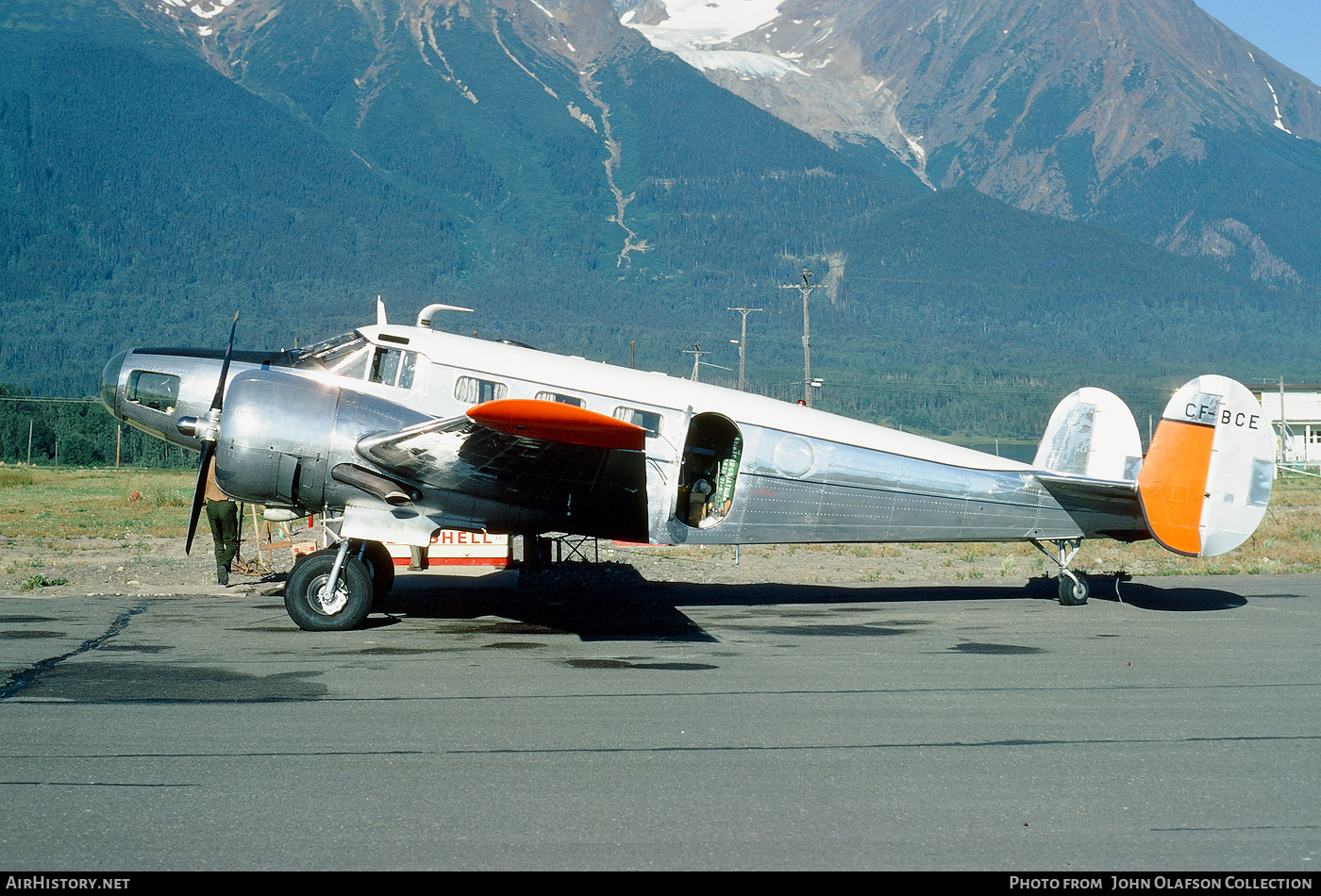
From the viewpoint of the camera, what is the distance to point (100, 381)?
12547 millimetres

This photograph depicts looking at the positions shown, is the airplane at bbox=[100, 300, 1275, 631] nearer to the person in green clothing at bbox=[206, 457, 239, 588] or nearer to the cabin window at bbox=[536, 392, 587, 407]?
the cabin window at bbox=[536, 392, 587, 407]

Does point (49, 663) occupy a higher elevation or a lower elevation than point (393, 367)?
lower

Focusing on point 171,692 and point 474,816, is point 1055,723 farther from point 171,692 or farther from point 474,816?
point 171,692

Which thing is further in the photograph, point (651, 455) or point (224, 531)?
point (224, 531)

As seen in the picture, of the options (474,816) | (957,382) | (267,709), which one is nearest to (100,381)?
(267,709)

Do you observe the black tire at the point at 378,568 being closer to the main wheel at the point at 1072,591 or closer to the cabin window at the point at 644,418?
the cabin window at the point at 644,418

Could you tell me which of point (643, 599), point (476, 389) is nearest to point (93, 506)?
point (643, 599)

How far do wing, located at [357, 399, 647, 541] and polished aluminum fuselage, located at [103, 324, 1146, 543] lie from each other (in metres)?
0.09

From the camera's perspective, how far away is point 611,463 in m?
11.8

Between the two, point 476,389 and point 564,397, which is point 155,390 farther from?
point 564,397

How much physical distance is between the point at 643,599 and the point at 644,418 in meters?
3.40

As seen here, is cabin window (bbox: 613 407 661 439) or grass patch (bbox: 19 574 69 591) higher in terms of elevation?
cabin window (bbox: 613 407 661 439)

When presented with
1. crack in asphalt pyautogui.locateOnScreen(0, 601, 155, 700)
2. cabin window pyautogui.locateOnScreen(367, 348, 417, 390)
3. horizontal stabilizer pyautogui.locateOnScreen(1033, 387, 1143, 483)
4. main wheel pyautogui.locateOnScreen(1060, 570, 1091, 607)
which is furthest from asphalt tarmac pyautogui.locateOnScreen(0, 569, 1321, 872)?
cabin window pyautogui.locateOnScreen(367, 348, 417, 390)

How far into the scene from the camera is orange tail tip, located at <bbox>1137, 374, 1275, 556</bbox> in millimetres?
12844
